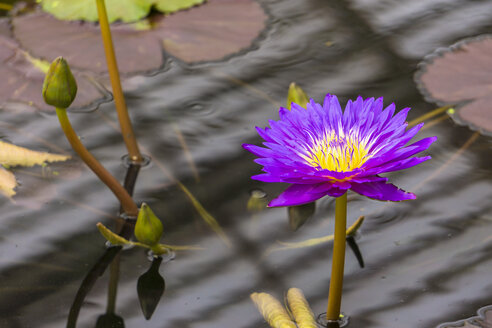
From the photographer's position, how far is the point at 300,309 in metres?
1.08

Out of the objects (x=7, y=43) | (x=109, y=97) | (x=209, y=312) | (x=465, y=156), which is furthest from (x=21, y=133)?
(x=465, y=156)

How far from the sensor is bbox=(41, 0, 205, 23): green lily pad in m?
1.88

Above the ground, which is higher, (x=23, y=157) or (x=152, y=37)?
(x=152, y=37)

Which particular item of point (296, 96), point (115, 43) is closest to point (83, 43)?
point (115, 43)

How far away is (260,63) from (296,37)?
0.55ft

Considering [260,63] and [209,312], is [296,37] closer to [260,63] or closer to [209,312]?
[260,63]

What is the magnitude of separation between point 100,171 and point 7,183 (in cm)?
29

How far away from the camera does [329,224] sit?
50.4 inches

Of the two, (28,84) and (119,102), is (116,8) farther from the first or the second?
(119,102)

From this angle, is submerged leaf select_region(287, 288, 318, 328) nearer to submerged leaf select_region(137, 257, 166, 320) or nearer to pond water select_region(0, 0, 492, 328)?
pond water select_region(0, 0, 492, 328)

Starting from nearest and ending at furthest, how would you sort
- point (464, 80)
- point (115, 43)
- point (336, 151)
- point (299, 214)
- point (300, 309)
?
point (336, 151), point (300, 309), point (299, 214), point (464, 80), point (115, 43)

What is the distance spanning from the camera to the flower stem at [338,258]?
943mm

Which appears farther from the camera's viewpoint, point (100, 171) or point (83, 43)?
point (83, 43)

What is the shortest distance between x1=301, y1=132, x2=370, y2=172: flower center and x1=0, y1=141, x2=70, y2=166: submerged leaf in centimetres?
74
